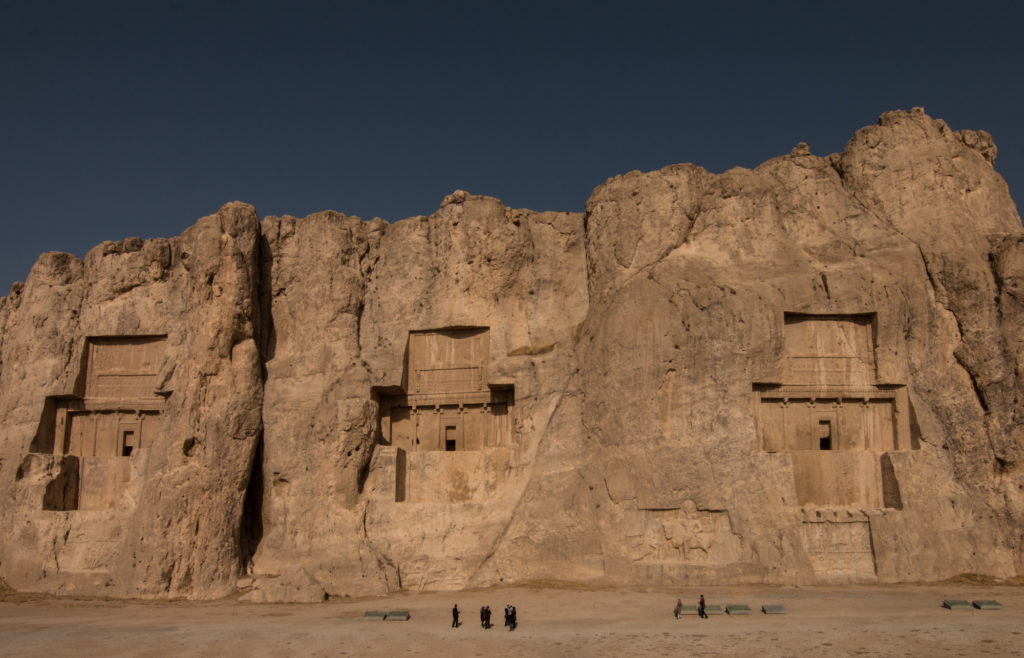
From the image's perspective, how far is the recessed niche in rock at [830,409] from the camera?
19.8 meters

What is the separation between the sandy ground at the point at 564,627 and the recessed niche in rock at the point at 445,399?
4452 mm

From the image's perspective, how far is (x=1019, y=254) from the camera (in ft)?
64.2

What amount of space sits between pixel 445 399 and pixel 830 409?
8.91 metres

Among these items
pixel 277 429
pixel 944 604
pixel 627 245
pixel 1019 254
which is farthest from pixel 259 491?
pixel 1019 254

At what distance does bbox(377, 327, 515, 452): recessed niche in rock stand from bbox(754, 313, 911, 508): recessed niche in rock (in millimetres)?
6388

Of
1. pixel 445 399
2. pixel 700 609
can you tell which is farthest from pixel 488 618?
pixel 445 399

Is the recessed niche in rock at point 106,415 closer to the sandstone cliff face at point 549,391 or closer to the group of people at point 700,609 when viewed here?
the sandstone cliff face at point 549,391

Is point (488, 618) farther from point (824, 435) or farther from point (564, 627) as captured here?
point (824, 435)

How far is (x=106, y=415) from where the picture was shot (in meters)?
23.7

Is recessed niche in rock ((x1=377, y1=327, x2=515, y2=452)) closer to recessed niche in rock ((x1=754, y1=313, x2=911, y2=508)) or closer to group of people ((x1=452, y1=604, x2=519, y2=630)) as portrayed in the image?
recessed niche in rock ((x1=754, y1=313, x2=911, y2=508))

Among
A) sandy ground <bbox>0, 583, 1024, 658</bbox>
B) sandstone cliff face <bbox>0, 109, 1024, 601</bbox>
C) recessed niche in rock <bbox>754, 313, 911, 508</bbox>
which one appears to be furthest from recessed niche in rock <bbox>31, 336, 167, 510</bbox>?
recessed niche in rock <bbox>754, 313, 911, 508</bbox>

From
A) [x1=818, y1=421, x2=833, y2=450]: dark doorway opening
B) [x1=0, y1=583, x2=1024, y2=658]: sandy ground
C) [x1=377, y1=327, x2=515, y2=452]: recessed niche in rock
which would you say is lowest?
[x1=0, y1=583, x2=1024, y2=658]: sandy ground

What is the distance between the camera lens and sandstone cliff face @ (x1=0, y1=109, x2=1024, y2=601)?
18.9 meters

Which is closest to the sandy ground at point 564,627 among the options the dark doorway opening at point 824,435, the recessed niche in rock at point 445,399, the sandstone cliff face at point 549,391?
the sandstone cliff face at point 549,391
